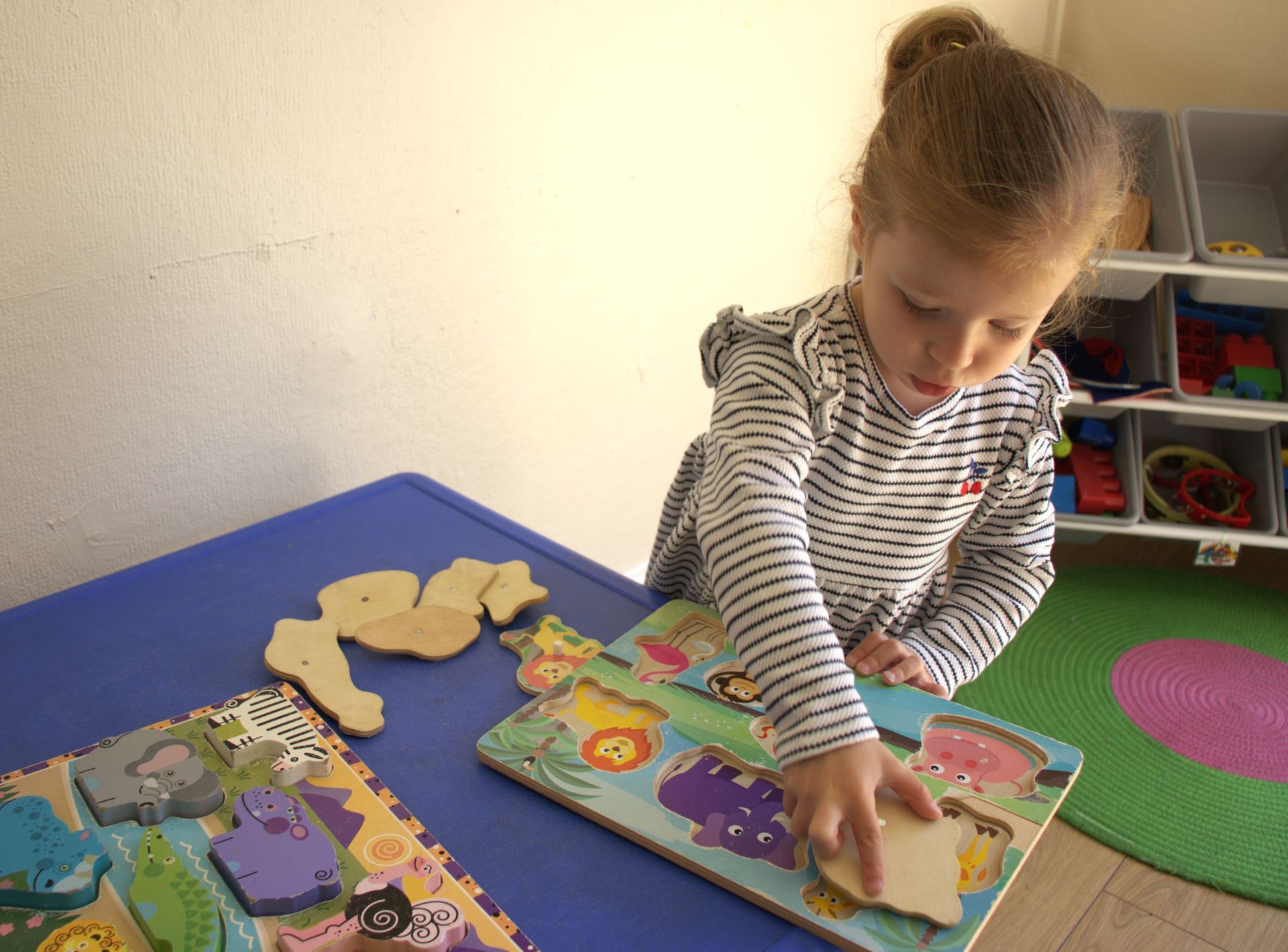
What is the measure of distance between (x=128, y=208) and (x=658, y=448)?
0.83 m

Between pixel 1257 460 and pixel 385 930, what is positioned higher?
pixel 385 930

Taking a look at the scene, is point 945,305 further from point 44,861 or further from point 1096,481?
point 1096,481

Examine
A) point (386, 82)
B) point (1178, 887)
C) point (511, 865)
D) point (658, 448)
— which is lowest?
point (1178, 887)

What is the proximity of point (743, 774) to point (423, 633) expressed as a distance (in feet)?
0.85

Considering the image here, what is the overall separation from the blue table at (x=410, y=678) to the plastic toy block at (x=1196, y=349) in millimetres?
1345

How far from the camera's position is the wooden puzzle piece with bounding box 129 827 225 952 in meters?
0.47

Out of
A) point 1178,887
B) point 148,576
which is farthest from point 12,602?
point 1178,887

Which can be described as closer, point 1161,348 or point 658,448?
point 658,448

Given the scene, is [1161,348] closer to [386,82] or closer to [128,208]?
[386,82]

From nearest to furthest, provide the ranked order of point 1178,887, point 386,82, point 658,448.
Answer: point 386,82 < point 1178,887 < point 658,448

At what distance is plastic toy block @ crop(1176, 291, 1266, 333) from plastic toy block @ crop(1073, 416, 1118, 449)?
23cm


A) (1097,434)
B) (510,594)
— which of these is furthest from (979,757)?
(1097,434)

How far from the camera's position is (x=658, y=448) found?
1.49 metres

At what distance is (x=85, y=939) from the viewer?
47 centimetres
